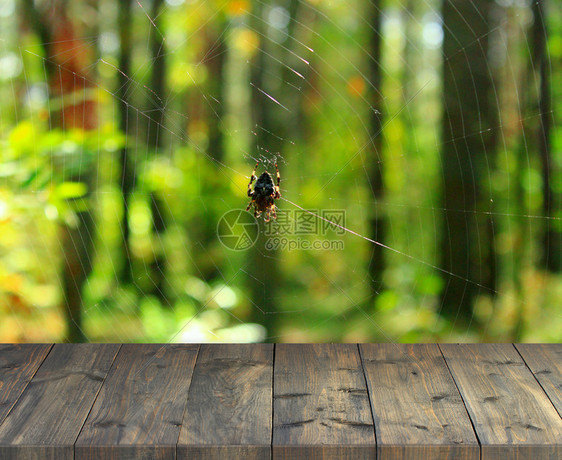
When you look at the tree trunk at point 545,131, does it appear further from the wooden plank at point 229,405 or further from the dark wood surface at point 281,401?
the wooden plank at point 229,405

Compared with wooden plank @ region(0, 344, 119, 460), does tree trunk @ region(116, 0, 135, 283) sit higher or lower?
higher

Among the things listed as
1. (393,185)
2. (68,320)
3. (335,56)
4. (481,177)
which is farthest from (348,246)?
(68,320)

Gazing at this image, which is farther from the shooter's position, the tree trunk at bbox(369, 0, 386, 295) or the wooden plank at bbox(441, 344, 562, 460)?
the tree trunk at bbox(369, 0, 386, 295)

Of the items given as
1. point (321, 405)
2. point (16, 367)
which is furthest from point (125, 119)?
point (321, 405)

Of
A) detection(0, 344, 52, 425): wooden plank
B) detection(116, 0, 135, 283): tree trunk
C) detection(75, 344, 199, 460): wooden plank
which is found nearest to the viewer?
detection(75, 344, 199, 460): wooden plank

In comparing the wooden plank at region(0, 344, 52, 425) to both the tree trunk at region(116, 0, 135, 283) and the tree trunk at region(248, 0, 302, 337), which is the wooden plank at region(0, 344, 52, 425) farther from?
the tree trunk at region(248, 0, 302, 337)

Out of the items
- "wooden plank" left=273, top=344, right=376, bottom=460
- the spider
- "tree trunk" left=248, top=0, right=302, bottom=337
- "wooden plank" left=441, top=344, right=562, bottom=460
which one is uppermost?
"tree trunk" left=248, top=0, right=302, bottom=337

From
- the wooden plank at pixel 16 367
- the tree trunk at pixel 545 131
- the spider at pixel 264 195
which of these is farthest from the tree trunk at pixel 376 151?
the wooden plank at pixel 16 367

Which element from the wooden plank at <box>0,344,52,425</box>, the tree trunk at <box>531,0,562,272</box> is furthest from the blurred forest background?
the wooden plank at <box>0,344,52,425</box>

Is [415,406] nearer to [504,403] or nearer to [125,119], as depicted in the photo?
[504,403]
